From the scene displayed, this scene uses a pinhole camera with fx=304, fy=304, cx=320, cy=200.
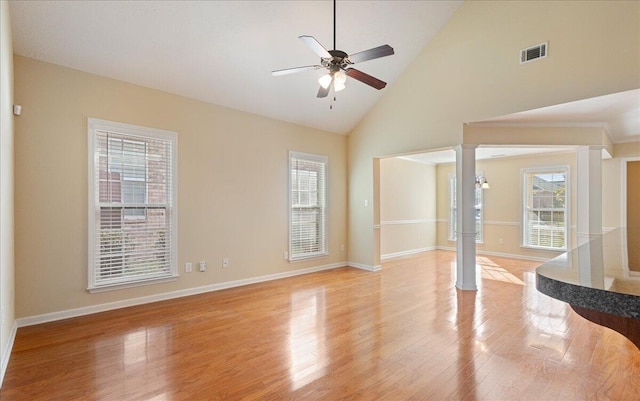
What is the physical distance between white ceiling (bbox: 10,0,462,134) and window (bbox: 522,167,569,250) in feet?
15.1

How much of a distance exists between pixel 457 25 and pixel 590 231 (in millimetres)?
3693

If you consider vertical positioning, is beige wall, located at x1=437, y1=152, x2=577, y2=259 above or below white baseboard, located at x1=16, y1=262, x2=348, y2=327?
above

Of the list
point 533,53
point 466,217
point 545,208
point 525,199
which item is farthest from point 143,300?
point 545,208

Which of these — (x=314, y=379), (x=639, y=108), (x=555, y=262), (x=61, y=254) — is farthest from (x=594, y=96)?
(x=61, y=254)

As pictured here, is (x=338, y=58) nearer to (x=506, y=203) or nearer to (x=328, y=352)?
(x=328, y=352)

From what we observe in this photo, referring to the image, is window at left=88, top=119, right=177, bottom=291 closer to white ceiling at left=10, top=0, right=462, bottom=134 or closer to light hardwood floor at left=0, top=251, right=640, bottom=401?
light hardwood floor at left=0, top=251, right=640, bottom=401

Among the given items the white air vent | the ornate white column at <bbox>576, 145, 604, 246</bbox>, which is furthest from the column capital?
the ornate white column at <bbox>576, 145, 604, 246</bbox>

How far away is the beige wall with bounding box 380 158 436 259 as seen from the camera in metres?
7.56

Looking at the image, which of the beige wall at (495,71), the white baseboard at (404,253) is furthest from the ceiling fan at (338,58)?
the white baseboard at (404,253)

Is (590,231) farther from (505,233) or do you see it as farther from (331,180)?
(331,180)

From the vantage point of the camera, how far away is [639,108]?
154 inches

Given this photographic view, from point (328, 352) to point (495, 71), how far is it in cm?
424

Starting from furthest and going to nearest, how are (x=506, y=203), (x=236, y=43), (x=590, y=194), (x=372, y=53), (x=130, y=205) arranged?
(x=506, y=203) < (x=590, y=194) < (x=130, y=205) < (x=236, y=43) < (x=372, y=53)

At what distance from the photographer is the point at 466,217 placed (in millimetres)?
4848
